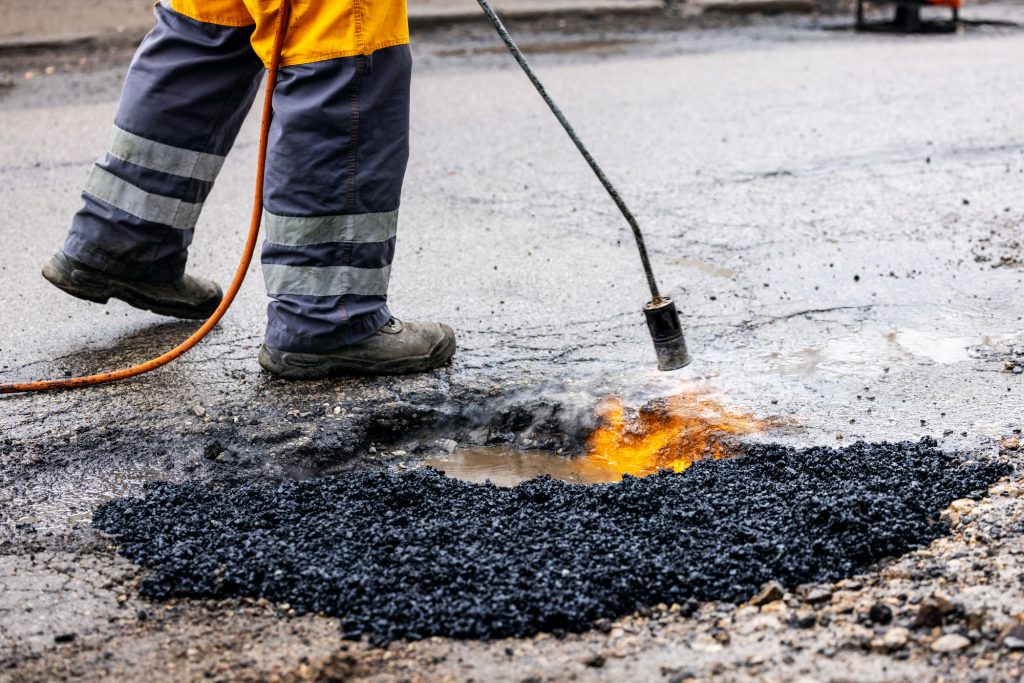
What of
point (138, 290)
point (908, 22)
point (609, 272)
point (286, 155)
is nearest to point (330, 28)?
point (286, 155)

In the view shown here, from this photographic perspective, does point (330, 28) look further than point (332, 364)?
No

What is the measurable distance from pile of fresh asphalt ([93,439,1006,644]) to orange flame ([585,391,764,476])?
7.7 inches

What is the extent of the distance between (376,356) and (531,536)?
99cm

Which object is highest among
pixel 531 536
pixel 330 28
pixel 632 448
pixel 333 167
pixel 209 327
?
pixel 330 28

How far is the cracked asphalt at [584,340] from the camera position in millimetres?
1914

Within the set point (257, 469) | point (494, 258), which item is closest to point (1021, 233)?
point (494, 258)

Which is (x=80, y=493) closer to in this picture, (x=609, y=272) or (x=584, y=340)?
(x=584, y=340)

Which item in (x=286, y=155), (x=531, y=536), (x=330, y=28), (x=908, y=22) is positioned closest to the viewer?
(x=531, y=536)

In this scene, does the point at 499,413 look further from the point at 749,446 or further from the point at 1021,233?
the point at 1021,233

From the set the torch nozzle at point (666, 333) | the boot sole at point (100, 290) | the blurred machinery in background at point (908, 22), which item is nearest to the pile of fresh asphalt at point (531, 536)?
the torch nozzle at point (666, 333)

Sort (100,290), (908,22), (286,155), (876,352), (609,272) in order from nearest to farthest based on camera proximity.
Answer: (286,155) → (876,352) → (100,290) → (609,272) → (908,22)

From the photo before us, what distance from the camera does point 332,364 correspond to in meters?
3.02

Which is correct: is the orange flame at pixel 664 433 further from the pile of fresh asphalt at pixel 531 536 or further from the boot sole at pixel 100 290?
the boot sole at pixel 100 290

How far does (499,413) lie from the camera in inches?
115
